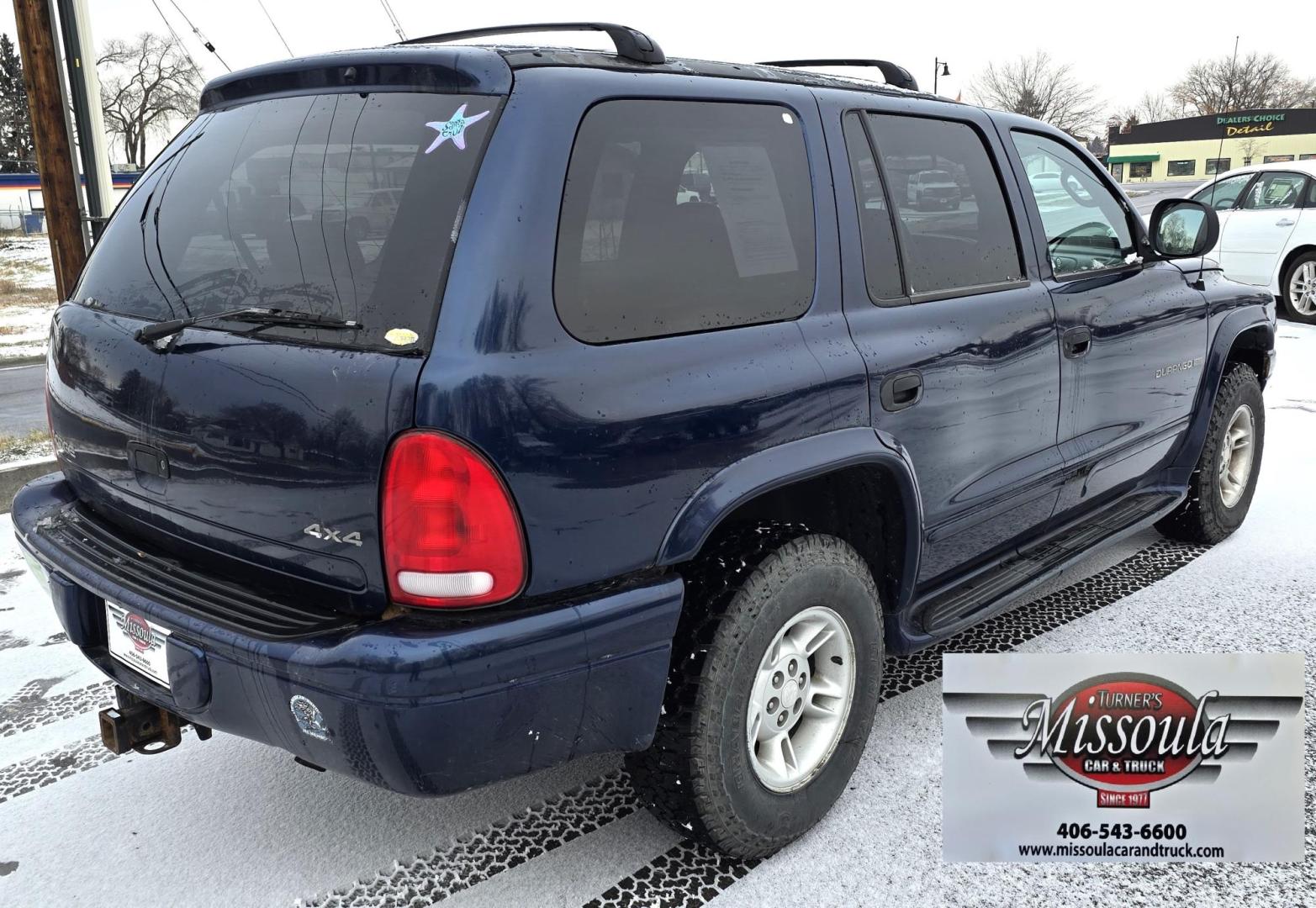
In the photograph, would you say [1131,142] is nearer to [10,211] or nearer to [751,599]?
[10,211]

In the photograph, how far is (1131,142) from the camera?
8269 cm

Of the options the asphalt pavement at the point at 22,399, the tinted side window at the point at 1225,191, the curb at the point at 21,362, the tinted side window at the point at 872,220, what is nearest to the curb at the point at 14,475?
the asphalt pavement at the point at 22,399

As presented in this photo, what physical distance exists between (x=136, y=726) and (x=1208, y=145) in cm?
8583

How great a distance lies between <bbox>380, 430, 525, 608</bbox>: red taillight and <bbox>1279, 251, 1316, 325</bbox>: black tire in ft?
38.3

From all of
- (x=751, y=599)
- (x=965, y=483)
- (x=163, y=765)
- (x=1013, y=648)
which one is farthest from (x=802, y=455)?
(x=163, y=765)

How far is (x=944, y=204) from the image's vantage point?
9.98 ft

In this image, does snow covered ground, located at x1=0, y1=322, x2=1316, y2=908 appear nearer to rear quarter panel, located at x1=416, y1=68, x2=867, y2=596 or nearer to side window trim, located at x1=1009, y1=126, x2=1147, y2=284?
rear quarter panel, located at x1=416, y1=68, x2=867, y2=596

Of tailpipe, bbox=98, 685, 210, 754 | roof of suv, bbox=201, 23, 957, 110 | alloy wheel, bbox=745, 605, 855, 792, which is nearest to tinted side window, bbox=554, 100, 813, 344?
roof of suv, bbox=201, 23, 957, 110

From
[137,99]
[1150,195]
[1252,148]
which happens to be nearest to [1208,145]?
[1252,148]

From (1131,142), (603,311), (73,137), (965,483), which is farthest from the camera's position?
(1131,142)

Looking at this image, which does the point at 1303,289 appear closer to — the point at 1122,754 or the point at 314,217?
the point at 1122,754

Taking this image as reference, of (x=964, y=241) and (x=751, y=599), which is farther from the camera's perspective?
(x=964, y=241)

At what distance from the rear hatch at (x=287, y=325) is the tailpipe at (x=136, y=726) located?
0.40 meters

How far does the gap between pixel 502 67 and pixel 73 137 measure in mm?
5449
